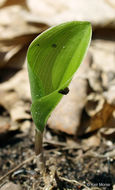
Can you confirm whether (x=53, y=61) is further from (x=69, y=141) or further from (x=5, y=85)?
(x=5, y=85)

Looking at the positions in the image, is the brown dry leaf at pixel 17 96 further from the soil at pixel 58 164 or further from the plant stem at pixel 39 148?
the plant stem at pixel 39 148

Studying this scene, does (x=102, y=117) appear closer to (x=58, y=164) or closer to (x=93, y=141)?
(x=93, y=141)

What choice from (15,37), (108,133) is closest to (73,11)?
(15,37)

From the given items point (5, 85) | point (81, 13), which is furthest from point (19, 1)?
point (5, 85)

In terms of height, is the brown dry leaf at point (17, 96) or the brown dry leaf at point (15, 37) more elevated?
the brown dry leaf at point (15, 37)

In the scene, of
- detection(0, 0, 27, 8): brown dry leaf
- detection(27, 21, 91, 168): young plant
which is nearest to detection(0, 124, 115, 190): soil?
detection(27, 21, 91, 168): young plant

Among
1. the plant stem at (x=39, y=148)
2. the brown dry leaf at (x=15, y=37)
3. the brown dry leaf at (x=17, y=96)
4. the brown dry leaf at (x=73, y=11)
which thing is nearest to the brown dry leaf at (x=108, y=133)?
the brown dry leaf at (x=17, y=96)
